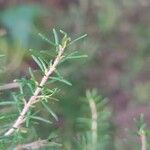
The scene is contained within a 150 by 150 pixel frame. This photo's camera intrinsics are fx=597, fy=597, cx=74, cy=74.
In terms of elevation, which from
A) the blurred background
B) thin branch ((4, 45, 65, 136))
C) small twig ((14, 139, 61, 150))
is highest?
the blurred background

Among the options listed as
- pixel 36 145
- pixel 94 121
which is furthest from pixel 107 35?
pixel 36 145

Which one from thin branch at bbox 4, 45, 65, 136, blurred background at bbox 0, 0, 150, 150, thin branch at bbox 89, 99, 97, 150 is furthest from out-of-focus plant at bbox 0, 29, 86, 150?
blurred background at bbox 0, 0, 150, 150

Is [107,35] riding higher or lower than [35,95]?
higher

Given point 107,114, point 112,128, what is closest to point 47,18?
point 112,128

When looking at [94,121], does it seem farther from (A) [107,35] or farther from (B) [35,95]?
(A) [107,35]

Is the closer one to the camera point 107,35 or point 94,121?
point 94,121

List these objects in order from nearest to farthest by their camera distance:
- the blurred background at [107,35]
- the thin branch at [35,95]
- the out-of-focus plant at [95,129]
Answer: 1. the thin branch at [35,95]
2. the out-of-focus plant at [95,129]
3. the blurred background at [107,35]

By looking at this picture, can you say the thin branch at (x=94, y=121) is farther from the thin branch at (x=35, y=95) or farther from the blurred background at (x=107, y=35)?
the blurred background at (x=107, y=35)

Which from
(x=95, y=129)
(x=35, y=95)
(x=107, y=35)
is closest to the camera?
(x=35, y=95)

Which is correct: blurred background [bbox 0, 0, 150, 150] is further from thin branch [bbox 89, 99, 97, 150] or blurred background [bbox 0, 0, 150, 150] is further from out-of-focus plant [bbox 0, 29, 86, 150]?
out-of-focus plant [bbox 0, 29, 86, 150]

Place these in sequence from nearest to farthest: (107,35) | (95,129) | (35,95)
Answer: (35,95), (95,129), (107,35)

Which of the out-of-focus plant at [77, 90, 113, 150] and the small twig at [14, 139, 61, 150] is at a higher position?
the out-of-focus plant at [77, 90, 113, 150]

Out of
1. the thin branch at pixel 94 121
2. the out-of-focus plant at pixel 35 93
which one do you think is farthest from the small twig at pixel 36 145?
the thin branch at pixel 94 121

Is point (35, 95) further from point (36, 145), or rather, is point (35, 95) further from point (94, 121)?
point (94, 121)
